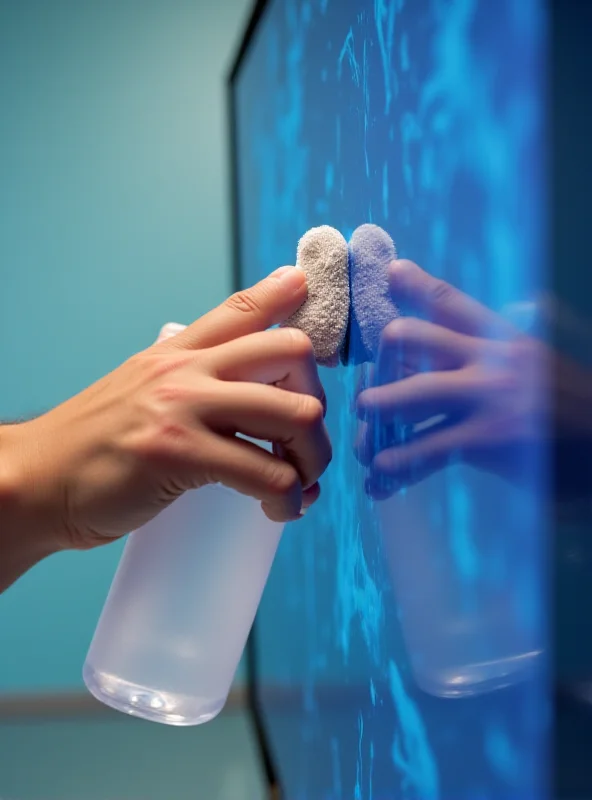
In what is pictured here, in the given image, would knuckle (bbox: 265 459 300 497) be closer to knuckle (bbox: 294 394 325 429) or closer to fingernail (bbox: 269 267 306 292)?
knuckle (bbox: 294 394 325 429)

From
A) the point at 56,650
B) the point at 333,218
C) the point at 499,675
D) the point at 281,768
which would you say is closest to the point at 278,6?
the point at 333,218

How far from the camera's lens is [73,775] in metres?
1.87

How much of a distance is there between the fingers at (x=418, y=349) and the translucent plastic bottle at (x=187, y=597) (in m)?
0.18

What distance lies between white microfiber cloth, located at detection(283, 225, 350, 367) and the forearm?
0.22 meters

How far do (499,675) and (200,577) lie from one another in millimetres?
357

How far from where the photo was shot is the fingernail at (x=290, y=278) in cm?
62

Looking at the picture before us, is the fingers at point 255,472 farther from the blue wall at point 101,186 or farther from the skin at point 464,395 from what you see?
the blue wall at point 101,186

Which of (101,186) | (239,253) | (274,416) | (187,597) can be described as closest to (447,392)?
(274,416)

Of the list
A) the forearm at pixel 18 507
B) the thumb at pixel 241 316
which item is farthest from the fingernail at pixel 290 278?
the forearm at pixel 18 507

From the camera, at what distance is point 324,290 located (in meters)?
0.64

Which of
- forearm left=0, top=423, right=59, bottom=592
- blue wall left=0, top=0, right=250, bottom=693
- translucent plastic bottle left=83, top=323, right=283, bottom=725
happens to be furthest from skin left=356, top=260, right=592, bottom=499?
blue wall left=0, top=0, right=250, bottom=693

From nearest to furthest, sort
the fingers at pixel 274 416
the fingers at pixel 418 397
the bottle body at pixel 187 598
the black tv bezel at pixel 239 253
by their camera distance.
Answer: the fingers at pixel 418 397
the fingers at pixel 274 416
the bottle body at pixel 187 598
the black tv bezel at pixel 239 253

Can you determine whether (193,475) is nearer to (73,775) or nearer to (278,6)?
(278,6)

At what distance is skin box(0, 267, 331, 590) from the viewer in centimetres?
55
